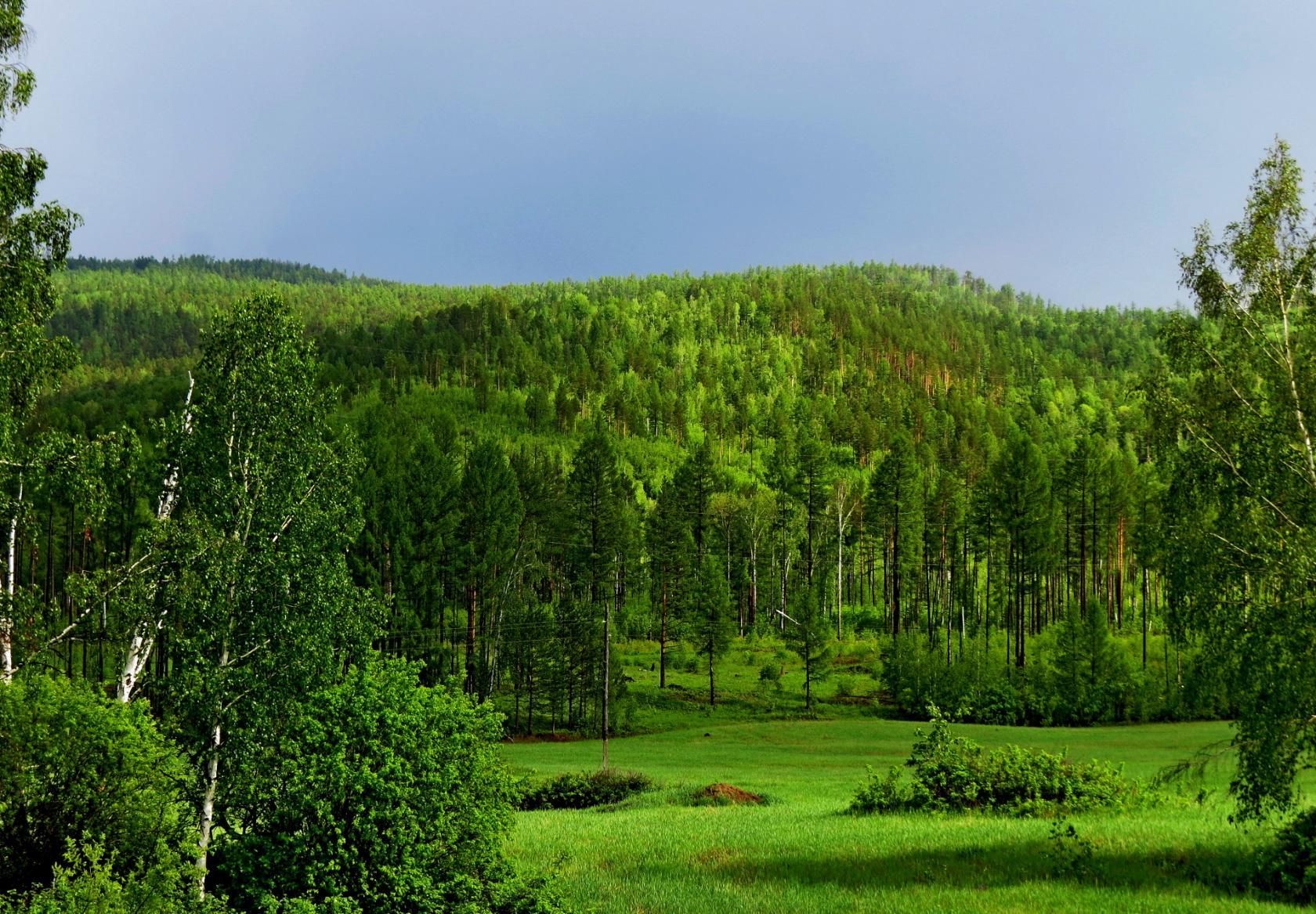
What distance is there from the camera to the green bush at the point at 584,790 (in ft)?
138

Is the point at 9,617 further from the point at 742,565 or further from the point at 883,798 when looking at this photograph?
the point at 742,565

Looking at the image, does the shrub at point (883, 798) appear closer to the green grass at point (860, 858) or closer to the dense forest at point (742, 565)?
the green grass at point (860, 858)

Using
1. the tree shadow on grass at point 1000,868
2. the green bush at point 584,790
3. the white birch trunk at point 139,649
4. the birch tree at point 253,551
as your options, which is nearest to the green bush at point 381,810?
the birch tree at point 253,551

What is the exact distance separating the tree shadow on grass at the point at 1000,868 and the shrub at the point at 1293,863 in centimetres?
51

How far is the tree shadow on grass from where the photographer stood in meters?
20.1

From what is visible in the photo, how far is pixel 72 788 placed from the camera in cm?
1577

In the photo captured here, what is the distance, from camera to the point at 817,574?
111625 millimetres

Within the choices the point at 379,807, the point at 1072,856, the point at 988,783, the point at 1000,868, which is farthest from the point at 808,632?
the point at 379,807

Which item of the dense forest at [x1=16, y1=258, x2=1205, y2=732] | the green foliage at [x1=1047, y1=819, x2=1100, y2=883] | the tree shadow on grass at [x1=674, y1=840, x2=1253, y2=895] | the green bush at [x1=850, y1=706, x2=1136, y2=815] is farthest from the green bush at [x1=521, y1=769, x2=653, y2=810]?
the green foliage at [x1=1047, y1=819, x2=1100, y2=883]

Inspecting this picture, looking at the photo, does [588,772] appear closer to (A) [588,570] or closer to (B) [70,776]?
(B) [70,776]

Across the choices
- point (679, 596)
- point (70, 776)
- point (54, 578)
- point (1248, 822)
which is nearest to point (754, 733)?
point (679, 596)

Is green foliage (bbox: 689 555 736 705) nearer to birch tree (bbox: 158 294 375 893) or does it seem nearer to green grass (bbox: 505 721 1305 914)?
green grass (bbox: 505 721 1305 914)

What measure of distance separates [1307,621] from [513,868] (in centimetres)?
1602

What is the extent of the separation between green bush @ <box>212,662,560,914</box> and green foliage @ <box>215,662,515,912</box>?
0.8 inches
